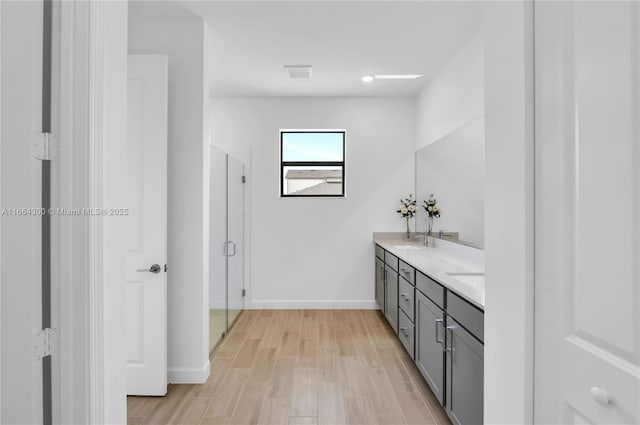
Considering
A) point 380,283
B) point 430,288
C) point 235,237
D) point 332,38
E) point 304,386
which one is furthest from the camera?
point 380,283

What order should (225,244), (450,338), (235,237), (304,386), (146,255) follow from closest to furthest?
1. (450,338)
2. (146,255)
3. (304,386)
4. (225,244)
5. (235,237)

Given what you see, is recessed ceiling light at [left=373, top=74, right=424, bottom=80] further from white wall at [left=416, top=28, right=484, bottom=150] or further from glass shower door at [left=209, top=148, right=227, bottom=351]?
glass shower door at [left=209, top=148, right=227, bottom=351]

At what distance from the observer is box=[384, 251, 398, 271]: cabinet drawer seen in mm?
→ 3496

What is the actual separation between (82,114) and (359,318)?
12.2ft

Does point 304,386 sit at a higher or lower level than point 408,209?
lower

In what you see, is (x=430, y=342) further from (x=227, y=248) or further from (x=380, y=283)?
(x=227, y=248)

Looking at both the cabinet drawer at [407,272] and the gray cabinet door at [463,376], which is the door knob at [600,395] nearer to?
the gray cabinet door at [463,376]

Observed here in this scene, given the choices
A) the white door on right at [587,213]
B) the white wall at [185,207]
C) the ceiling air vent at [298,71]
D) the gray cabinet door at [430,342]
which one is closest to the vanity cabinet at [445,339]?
the gray cabinet door at [430,342]

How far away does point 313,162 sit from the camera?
187 inches

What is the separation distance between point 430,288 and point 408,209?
2297 millimetres

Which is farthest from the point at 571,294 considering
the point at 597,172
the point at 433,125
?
the point at 433,125

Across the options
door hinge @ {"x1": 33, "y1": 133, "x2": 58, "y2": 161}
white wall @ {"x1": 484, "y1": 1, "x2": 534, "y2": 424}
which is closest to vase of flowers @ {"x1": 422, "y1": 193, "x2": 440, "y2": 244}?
white wall @ {"x1": 484, "y1": 1, "x2": 534, "y2": 424}

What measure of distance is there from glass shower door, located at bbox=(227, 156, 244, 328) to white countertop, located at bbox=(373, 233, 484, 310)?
167cm

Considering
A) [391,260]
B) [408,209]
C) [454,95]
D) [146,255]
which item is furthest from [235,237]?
[454,95]
